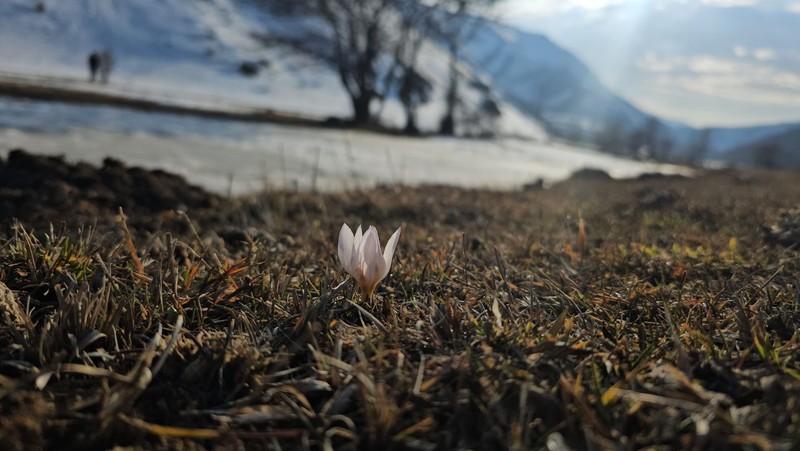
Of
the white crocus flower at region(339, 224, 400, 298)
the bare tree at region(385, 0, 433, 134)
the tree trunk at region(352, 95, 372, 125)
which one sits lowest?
the white crocus flower at region(339, 224, 400, 298)

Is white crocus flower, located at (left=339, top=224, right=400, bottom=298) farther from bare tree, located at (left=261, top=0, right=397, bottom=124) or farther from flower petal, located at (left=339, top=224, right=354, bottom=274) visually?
bare tree, located at (left=261, top=0, right=397, bottom=124)

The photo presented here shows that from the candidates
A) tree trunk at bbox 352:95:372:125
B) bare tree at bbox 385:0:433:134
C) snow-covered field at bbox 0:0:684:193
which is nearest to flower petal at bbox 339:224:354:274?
snow-covered field at bbox 0:0:684:193

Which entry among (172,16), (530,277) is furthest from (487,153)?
(172,16)

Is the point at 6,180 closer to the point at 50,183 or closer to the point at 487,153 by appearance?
the point at 50,183

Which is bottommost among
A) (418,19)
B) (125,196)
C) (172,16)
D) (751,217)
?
(125,196)

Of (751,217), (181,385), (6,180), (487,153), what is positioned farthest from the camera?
(487,153)

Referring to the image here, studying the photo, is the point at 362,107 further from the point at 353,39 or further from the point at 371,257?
the point at 371,257
